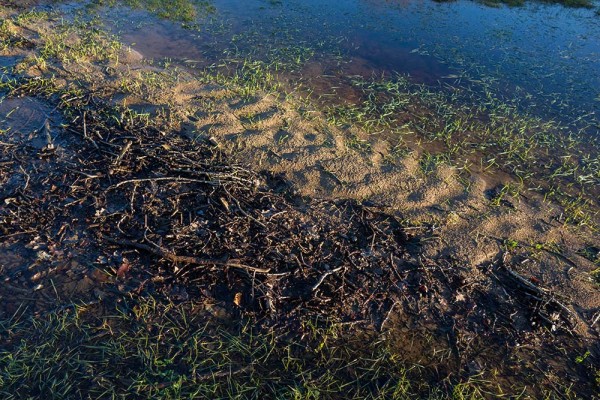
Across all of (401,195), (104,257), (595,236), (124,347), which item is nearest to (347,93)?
(401,195)

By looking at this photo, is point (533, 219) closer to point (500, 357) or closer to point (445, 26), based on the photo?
point (500, 357)

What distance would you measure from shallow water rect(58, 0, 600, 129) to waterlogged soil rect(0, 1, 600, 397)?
2.07 meters

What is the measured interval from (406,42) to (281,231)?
238 inches

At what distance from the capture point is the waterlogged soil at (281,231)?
128 inches

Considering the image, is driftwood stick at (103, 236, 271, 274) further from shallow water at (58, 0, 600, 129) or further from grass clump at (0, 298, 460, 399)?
shallow water at (58, 0, 600, 129)

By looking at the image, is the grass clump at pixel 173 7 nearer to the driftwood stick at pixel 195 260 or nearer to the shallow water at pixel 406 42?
the shallow water at pixel 406 42

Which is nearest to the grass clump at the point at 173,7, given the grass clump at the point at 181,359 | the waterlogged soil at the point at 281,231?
the waterlogged soil at the point at 281,231

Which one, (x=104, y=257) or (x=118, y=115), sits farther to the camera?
(x=118, y=115)

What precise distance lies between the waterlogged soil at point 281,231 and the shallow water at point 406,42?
6.79ft

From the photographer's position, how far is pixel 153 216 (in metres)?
3.80

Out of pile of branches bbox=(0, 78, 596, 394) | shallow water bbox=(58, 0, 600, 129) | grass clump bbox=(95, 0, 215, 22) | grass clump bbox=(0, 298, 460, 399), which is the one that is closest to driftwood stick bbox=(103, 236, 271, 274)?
pile of branches bbox=(0, 78, 596, 394)

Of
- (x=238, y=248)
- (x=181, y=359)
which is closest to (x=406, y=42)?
(x=238, y=248)

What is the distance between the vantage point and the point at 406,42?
8.20 m

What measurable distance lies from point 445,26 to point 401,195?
6.24 m
